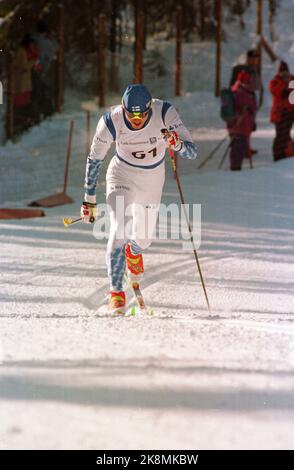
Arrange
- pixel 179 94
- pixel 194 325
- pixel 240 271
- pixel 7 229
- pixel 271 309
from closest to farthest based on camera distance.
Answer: pixel 194 325
pixel 271 309
pixel 240 271
pixel 7 229
pixel 179 94

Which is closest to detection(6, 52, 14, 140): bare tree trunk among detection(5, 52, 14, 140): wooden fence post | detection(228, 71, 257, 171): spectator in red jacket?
detection(5, 52, 14, 140): wooden fence post

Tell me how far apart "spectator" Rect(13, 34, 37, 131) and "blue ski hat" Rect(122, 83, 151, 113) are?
888 cm

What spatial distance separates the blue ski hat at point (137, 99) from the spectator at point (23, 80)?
29.1 ft

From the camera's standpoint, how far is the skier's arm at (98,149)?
6672mm

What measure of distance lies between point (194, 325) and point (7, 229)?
5.33m

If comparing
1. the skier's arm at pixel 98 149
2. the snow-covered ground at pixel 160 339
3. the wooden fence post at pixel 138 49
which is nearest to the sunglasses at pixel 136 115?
the skier's arm at pixel 98 149

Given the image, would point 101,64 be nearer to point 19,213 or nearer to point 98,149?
point 19,213

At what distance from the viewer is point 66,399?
391 centimetres

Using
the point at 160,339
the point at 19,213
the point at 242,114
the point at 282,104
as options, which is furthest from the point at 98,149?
the point at 282,104

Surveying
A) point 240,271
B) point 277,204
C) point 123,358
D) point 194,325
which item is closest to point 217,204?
point 277,204

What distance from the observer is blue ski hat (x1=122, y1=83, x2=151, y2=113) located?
640cm

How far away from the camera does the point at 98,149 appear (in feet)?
22.1

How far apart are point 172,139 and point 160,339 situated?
198 centimetres

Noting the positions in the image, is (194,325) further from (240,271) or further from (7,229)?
(7,229)
